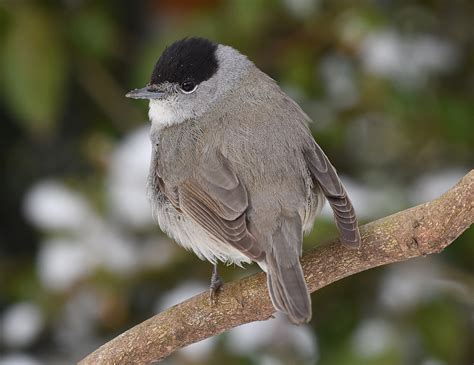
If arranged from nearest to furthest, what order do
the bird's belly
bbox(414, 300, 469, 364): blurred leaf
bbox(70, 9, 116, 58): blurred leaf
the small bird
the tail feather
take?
1. the tail feather
2. the small bird
3. the bird's belly
4. bbox(414, 300, 469, 364): blurred leaf
5. bbox(70, 9, 116, 58): blurred leaf

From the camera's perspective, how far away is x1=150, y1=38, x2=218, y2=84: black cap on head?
12.9 ft

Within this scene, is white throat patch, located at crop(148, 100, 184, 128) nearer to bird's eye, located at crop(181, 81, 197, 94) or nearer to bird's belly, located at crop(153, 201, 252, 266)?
bird's eye, located at crop(181, 81, 197, 94)

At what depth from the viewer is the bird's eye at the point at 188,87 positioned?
3953mm

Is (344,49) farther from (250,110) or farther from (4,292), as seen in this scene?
(4,292)

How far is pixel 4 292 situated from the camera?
5105 millimetres

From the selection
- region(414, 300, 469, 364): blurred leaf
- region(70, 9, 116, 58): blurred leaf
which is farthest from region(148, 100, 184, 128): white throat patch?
region(414, 300, 469, 364): blurred leaf

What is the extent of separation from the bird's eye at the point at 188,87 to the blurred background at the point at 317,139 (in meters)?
0.71

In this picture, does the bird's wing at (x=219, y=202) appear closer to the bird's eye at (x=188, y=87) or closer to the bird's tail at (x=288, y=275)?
the bird's tail at (x=288, y=275)

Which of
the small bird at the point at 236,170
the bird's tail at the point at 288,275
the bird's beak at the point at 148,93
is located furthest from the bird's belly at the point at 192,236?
the bird's beak at the point at 148,93

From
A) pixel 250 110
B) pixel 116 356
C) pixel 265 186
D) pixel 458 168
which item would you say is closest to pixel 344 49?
pixel 458 168

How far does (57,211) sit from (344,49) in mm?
1733

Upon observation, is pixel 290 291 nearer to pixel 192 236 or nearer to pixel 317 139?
pixel 192 236

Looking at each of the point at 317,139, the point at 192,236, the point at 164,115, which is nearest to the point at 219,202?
the point at 192,236

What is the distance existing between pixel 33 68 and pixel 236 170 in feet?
5.29
